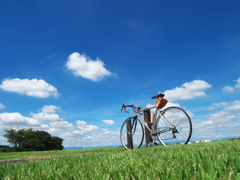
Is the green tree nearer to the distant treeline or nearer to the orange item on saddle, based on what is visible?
→ the distant treeline

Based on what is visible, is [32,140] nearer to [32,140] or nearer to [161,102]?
[32,140]

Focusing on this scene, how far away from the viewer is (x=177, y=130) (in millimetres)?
6781

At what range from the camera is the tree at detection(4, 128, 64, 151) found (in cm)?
3578

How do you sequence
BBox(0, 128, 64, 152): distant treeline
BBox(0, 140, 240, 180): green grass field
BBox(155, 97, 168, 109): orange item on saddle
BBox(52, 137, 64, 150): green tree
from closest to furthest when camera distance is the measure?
BBox(0, 140, 240, 180): green grass field < BBox(155, 97, 168, 109): orange item on saddle < BBox(0, 128, 64, 152): distant treeline < BBox(52, 137, 64, 150): green tree

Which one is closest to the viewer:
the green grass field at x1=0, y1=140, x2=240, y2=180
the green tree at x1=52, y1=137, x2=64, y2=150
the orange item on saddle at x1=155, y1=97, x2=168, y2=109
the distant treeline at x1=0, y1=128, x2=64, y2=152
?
the green grass field at x1=0, y1=140, x2=240, y2=180

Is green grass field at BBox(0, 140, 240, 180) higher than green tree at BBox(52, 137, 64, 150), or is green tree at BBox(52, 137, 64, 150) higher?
green tree at BBox(52, 137, 64, 150)

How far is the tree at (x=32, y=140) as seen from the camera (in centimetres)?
3578

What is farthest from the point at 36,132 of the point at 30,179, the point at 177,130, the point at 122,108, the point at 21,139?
the point at 30,179

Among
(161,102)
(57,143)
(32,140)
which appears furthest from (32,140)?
(161,102)

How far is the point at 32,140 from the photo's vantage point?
35875 mm

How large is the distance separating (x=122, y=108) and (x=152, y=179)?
7539 millimetres

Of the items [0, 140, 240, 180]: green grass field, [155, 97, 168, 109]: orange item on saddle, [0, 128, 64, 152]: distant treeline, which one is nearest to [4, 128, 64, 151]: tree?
A: [0, 128, 64, 152]: distant treeline

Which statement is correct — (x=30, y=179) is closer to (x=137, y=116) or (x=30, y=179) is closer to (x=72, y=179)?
(x=72, y=179)

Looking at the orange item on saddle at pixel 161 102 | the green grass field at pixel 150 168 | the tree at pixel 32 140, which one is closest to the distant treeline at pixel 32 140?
the tree at pixel 32 140
